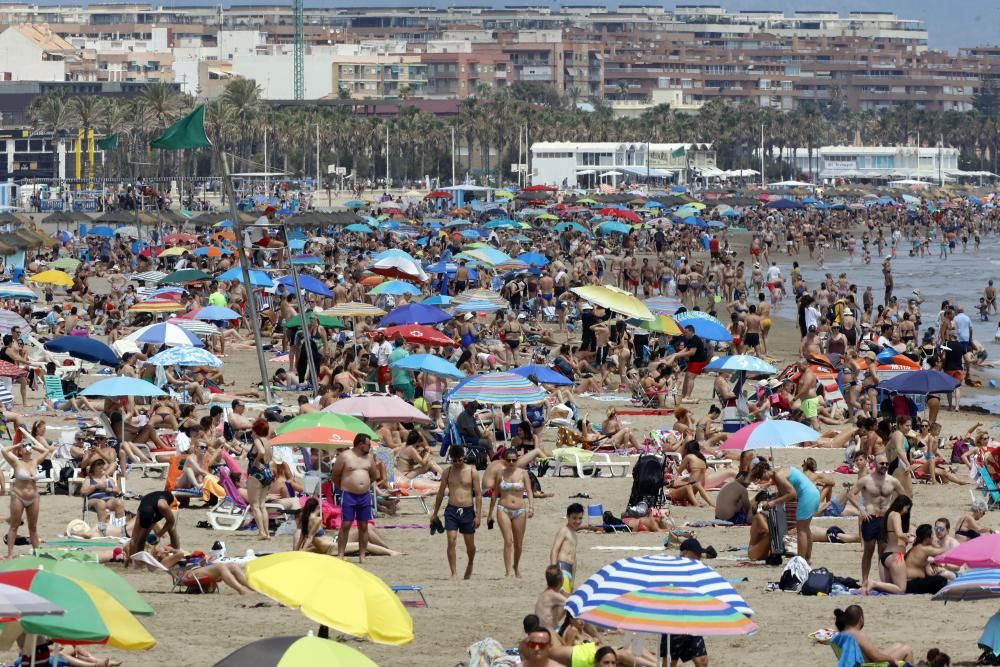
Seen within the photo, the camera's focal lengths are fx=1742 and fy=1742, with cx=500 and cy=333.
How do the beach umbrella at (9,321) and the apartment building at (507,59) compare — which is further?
the apartment building at (507,59)

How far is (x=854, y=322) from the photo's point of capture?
25156mm

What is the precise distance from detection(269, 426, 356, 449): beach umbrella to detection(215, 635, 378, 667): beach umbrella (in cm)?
599

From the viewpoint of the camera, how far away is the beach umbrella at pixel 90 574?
7.66 metres

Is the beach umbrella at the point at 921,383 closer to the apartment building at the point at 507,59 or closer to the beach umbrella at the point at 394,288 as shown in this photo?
the beach umbrella at the point at 394,288

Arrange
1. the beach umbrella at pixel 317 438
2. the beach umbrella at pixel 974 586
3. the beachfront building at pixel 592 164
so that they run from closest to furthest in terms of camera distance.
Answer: the beach umbrella at pixel 974 586 → the beach umbrella at pixel 317 438 → the beachfront building at pixel 592 164

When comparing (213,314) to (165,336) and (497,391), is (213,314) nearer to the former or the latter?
(165,336)

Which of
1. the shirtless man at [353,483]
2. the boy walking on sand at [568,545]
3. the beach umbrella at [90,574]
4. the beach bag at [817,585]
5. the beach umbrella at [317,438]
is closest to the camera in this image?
the beach umbrella at [90,574]

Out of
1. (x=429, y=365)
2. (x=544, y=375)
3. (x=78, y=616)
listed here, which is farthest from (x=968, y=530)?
(x=78, y=616)

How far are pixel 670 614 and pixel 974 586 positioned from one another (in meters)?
2.34

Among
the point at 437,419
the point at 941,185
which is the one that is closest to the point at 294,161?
the point at 941,185

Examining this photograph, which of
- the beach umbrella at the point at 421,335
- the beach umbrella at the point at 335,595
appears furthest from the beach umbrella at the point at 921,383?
the beach umbrella at the point at 335,595

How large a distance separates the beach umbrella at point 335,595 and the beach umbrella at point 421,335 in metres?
11.8

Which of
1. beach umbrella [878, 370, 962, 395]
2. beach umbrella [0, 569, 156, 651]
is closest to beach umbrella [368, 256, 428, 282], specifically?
beach umbrella [878, 370, 962, 395]

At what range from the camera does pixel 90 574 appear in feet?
25.6
